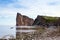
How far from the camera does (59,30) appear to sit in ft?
28.2

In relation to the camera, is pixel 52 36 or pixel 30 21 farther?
pixel 30 21

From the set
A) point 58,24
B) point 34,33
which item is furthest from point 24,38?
point 58,24

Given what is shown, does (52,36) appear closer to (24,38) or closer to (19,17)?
(24,38)

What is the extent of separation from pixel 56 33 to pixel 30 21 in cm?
249

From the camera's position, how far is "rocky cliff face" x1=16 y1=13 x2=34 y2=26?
9400 millimetres

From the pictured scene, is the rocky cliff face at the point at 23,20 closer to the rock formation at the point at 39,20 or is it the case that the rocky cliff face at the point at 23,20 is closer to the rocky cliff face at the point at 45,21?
the rock formation at the point at 39,20

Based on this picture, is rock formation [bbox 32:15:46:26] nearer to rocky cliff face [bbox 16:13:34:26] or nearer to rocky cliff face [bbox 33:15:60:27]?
rocky cliff face [bbox 33:15:60:27]

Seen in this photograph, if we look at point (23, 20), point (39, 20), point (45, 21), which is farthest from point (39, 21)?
point (23, 20)

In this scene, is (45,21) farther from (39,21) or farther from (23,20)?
(23,20)

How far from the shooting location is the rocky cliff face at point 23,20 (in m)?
9.40

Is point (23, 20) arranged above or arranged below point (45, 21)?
above

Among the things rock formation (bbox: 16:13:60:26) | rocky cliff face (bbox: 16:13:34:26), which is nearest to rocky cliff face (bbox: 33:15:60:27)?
rock formation (bbox: 16:13:60:26)

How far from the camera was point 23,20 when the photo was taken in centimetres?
988

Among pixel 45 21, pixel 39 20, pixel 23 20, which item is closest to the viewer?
pixel 23 20
